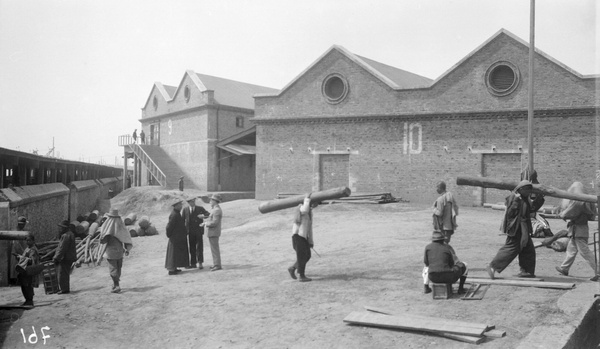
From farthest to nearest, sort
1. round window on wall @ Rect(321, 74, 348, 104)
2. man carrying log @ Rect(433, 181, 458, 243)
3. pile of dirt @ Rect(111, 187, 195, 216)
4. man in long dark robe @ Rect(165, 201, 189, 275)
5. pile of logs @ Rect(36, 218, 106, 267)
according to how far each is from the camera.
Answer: pile of dirt @ Rect(111, 187, 195, 216) → round window on wall @ Rect(321, 74, 348, 104) → pile of logs @ Rect(36, 218, 106, 267) → man in long dark robe @ Rect(165, 201, 189, 275) → man carrying log @ Rect(433, 181, 458, 243)

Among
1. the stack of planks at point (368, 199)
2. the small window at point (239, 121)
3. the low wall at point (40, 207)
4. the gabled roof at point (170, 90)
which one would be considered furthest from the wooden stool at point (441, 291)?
the gabled roof at point (170, 90)

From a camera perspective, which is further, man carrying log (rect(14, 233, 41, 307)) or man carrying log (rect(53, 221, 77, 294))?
man carrying log (rect(53, 221, 77, 294))

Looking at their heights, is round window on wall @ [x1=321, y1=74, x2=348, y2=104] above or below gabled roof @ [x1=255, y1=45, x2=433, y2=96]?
below

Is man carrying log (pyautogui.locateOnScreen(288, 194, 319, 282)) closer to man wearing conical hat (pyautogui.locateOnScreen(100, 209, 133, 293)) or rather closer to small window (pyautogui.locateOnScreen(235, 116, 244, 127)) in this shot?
man wearing conical hat (pyautogui.locateOnScreen(100, 209, 133, 293))

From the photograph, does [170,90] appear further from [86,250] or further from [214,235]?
[214,235]

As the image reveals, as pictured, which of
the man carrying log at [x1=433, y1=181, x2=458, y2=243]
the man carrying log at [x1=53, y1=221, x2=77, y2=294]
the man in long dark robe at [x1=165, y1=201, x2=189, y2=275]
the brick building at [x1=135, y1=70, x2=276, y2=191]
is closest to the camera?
the man carrying log at [x1=53, y1=221, x2=77, y2=294]

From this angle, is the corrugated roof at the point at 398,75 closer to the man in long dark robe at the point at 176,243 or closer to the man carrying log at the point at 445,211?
the man carrying log at the point at 445,211

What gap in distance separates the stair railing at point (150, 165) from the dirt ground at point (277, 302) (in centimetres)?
2163

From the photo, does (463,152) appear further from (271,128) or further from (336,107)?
(271,128)

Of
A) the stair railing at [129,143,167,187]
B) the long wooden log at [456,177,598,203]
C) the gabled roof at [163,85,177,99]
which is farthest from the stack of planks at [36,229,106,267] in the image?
the gabled roof at [163,85,177,99]

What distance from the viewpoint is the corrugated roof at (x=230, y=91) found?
3647 cm

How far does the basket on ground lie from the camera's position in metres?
10.1

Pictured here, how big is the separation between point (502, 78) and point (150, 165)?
82.1ft

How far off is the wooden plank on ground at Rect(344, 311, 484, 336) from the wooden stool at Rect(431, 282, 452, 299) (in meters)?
1.19
